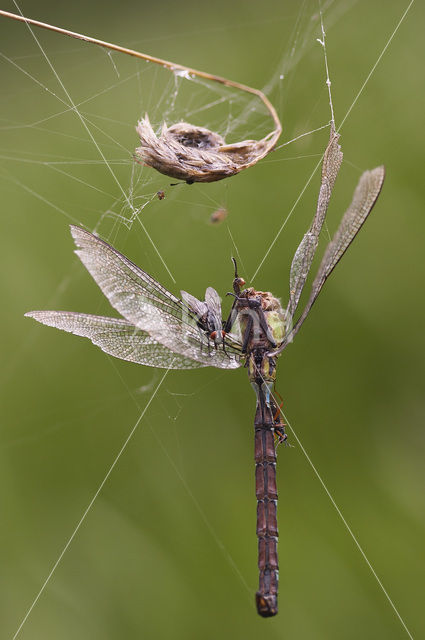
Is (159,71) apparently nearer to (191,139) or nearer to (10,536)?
(191,139)

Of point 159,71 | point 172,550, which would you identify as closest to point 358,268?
point 172,550

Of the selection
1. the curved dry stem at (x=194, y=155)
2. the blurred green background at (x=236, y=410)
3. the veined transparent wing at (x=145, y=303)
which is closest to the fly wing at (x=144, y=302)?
the veined transparent wing at (x=145, y=303)

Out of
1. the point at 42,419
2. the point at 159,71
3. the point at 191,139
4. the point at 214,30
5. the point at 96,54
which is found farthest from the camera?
the point at 96,54

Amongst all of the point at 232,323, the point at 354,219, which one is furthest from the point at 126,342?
the point at 354,219

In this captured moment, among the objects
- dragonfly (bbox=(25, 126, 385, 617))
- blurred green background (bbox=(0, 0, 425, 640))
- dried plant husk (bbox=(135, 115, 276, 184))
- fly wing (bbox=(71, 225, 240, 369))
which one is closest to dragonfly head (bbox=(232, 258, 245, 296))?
dragonfly (bbox=(25, 126, 385, 617))

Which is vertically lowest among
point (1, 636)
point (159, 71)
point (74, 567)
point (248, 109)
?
point (1, 636)

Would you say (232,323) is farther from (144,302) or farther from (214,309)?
(144,302)

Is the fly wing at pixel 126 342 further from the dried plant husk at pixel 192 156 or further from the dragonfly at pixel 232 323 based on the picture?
the dried plant husk at pixel 192 156

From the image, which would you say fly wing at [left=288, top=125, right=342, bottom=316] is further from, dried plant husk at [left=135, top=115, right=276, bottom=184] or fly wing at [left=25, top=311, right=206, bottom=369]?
fly wing at [left=25, top=311, right=206, bottom=369]
